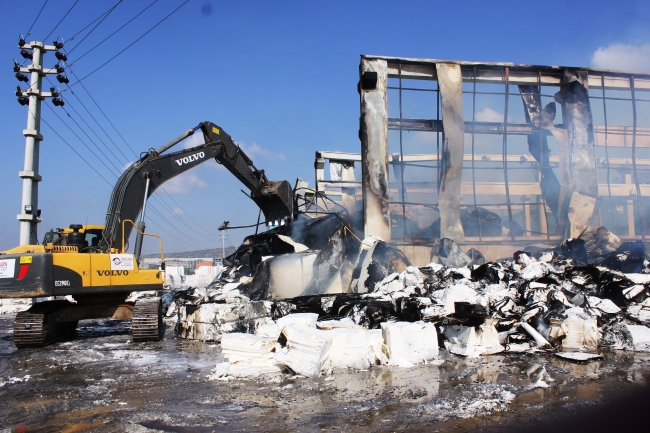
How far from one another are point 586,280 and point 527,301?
1464 mm

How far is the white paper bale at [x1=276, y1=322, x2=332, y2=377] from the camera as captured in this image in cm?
470

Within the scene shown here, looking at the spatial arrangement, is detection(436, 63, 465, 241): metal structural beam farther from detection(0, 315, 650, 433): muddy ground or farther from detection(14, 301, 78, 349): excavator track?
detection(14, 301, 78, 349): excavator track

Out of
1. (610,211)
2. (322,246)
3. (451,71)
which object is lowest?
(322,246)

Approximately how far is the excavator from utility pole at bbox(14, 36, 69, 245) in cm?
853

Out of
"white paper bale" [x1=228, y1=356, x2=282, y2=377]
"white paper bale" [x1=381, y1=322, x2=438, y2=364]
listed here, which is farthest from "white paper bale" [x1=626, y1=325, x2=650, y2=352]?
"white paper bale" [x1=228, y1=356, x2=282, y2=377]

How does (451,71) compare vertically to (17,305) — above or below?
above

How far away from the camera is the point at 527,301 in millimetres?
6379

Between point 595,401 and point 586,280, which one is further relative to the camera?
point 586,280

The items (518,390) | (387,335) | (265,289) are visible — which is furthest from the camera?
(265,289)

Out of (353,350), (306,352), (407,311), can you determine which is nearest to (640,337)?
(407,311)

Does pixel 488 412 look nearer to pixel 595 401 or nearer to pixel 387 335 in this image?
pixel 595 401

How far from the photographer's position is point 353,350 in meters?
4.99

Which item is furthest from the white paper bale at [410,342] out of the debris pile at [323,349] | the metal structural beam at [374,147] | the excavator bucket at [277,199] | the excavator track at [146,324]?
the excavator bucket at [277,199]

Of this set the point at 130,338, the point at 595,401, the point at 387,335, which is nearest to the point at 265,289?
the point at 130,338
